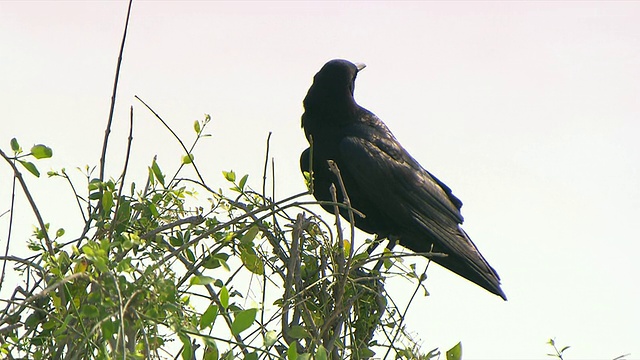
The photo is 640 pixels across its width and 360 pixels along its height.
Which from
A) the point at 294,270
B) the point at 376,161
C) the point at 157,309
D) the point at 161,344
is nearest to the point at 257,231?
the point at 294,270

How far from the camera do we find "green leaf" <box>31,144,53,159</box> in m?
2.49

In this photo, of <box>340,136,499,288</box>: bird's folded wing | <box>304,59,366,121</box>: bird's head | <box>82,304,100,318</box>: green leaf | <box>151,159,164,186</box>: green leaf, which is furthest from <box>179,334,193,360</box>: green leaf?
<box>304,59,366,121</box>: bird's head

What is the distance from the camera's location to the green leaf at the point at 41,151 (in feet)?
8.16

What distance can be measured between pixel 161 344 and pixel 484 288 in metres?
2.54

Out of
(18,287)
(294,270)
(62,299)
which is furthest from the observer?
(294,270)

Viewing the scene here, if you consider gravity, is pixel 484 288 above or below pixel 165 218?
above

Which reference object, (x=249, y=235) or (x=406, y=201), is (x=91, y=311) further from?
(x=406, y=201)

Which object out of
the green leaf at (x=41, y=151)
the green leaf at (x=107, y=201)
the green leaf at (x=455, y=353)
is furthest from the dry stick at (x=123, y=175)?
the green leaf at (x=455, y=353)

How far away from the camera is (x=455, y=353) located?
3.12 metres

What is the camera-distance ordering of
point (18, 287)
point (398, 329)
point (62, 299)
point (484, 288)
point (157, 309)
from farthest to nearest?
point (484, 288), point (398, 329), point (18, 287), point (62, 299), point (157, 309)

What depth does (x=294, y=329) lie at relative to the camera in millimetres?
2918

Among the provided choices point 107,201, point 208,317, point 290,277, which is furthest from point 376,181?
point 208,317

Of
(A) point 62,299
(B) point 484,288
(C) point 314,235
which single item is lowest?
(A) point 62,299

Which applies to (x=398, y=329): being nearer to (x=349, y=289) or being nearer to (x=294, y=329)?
(x=349, y=289)
